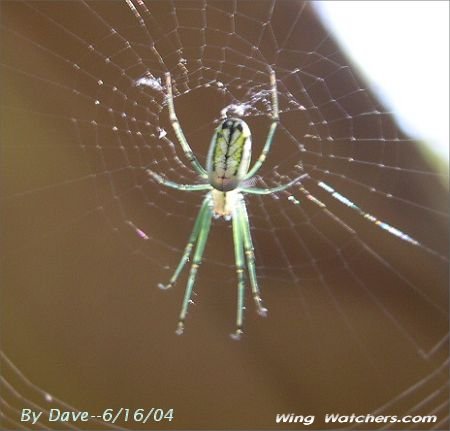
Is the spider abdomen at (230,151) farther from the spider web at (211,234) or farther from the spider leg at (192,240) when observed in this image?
the spider web at (211,234)

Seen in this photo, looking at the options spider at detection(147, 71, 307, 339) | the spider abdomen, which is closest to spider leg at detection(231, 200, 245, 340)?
spider at detection(147, 71, 307, 339)

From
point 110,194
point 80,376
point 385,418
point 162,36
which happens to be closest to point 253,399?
point 385,418

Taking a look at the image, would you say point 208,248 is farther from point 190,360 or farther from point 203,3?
point 203,3

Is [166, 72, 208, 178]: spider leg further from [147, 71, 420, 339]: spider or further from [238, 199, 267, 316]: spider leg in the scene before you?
[238, 199, 267, 316]: spider leg

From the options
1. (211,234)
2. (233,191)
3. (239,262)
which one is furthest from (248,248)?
(211,234)

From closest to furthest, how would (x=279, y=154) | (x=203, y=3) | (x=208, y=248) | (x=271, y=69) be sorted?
(x=271, y=69)
(x=203, y=3)
(x=279, y=154)
(x=208, y=248)
